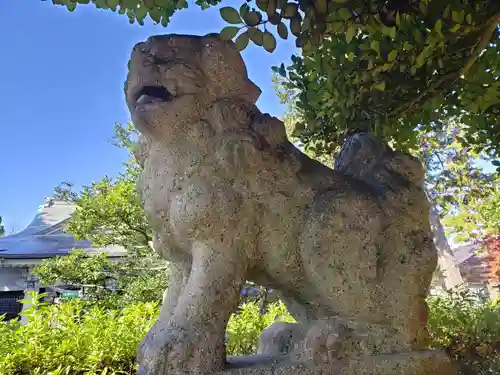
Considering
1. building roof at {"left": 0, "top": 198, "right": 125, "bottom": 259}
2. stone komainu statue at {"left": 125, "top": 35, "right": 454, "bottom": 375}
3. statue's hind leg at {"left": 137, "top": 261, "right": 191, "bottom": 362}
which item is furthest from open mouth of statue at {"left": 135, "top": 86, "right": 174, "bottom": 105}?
building roof at {"left": 0, "top": 198, "right": 125, "bottom": 259}

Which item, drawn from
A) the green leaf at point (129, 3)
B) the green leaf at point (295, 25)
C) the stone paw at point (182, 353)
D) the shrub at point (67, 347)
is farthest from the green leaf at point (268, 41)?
the shrub at point (67, 347)

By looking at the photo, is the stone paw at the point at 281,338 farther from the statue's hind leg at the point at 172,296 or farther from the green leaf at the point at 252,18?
the green leaf at the point at 252,18

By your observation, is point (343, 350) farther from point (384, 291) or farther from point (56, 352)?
point (56, 352)

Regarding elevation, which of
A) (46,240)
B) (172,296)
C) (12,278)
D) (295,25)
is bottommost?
(172,296)

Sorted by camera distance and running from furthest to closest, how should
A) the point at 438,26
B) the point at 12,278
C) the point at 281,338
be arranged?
the point at 12,278
the point at 438,26
the point at 281,338

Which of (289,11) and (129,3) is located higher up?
(129,3)

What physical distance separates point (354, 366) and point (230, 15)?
1.12 meters

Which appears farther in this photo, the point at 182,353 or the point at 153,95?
the point at 153,95

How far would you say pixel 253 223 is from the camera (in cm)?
141

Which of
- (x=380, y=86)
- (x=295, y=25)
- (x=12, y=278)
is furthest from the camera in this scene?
(x=12, y=278)

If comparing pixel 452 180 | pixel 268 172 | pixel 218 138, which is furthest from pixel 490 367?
pixel 452 180

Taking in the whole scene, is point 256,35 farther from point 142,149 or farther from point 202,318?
point 202,318

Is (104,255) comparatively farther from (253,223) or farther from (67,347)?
(253,223)

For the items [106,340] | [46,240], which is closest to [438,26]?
[106,340]
